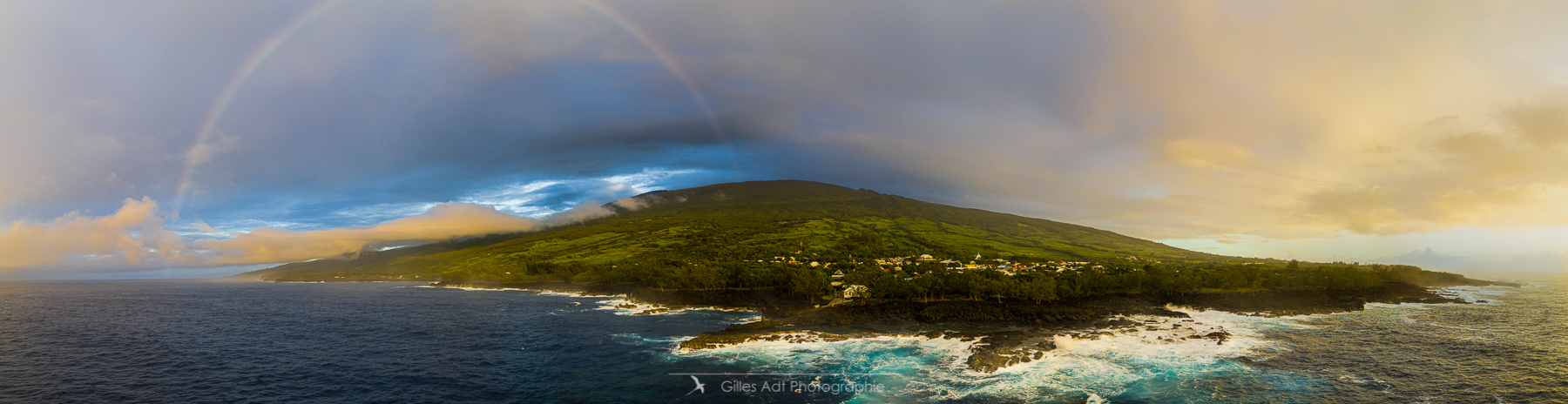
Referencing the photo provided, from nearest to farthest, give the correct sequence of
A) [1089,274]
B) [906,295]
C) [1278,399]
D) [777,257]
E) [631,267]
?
[1278,399] → [906,295] → [1089,274] → [631,267] → [777,257]

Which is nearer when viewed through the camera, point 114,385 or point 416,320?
point 114,385

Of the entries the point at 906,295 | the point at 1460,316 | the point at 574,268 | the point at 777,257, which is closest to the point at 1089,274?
the point at 906,295

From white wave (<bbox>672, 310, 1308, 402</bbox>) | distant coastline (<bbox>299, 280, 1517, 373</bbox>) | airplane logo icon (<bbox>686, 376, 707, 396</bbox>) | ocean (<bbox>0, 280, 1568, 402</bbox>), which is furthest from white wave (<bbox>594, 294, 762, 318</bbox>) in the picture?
airplane logo icon (<bbox>686, 376, 707, 396</bbox>)

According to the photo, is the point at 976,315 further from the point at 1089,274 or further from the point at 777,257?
the point at 777,257

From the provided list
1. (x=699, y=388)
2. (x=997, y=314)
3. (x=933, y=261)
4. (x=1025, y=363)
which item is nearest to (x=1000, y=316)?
(x=997, y=314)

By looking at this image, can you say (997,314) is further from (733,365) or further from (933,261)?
(933,261)

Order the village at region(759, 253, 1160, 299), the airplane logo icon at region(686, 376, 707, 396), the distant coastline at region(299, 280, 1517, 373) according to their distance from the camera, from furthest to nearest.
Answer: the village at region(759, 253, 1160, 299) < the distant coastline at region(299, 280, 1517, 373) < the airplane logo icon at region(686, 376, 707, 396)

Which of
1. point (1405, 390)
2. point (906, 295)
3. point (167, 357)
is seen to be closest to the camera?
point (1405, 390)

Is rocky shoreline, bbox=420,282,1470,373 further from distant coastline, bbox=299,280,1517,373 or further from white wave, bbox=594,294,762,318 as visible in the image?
white wave, bbox=594,294,762,318
